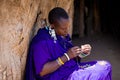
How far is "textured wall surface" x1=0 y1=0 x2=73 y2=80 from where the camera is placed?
3.46 meters

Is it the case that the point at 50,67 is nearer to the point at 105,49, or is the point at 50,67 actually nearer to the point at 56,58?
the point at 56,58

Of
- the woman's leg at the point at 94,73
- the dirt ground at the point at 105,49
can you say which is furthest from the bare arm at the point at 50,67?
the dirt ground at the point at 105,49

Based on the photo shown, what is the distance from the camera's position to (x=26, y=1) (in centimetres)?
365

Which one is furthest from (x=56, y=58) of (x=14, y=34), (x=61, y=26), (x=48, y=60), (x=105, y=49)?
(x=105, y=49)

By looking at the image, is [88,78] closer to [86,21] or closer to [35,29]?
[35,29]

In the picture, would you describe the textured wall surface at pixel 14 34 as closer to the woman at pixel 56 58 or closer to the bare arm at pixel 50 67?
the woman at pixel 56 58

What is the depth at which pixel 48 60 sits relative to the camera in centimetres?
357

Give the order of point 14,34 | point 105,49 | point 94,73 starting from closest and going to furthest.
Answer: point 14,34
point 94,73
point 105,49

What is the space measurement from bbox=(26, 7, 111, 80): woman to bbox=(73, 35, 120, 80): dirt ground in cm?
229

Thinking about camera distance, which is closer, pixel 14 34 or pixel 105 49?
pixel 14 34

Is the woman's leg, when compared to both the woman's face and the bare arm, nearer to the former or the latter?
the bare arm

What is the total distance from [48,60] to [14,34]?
0.41 meters

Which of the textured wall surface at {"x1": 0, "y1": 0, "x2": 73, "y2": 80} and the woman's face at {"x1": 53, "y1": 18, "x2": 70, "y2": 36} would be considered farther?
the woman's face at {"x1": 53, "y1": 18, "x2": 70, "y2": 36}

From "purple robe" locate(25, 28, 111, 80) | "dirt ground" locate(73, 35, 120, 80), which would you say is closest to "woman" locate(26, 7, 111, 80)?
"purple robe" locate(25, 28, 111, 80)
